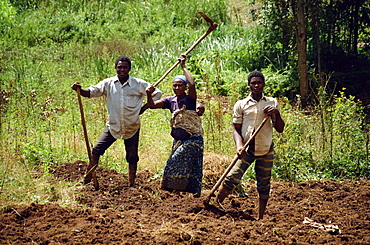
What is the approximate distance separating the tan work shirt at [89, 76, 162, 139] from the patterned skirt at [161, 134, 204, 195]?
70 cm

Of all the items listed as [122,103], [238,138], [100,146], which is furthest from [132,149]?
[238,138]

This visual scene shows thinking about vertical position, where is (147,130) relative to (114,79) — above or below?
below

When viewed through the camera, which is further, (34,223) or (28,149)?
(28,149)

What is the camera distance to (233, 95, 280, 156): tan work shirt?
183 inches

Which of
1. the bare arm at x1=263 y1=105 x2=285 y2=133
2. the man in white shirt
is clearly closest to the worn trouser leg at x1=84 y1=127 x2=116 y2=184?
the man in white shirt

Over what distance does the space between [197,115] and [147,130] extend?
2787mm

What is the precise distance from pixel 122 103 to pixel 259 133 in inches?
74.6

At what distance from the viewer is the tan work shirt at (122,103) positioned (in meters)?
5.66

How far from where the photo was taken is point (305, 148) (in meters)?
7.10

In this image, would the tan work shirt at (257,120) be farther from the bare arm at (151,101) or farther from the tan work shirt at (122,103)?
the tan work shirt at (122,103)

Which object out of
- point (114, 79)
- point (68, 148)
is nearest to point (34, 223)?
point (114, 79)

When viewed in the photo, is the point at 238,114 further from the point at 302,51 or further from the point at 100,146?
the point at 302,51

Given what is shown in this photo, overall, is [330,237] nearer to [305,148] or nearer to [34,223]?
[34,223]

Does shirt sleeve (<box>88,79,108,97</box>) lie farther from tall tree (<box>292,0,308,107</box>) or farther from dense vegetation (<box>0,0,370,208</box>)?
tall tree (<box>292,0,308,107</box>)
